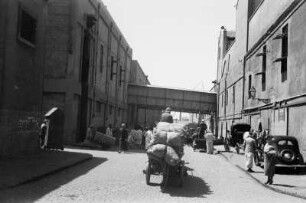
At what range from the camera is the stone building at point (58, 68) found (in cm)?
1412

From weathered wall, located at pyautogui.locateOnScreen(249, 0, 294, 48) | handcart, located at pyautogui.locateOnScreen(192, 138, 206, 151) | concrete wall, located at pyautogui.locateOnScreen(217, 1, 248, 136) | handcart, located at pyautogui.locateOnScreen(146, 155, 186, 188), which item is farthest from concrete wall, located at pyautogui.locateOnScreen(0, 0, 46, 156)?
concrete wall, located at pyautogui.locateOnScreen(217, 1, 248, 136)

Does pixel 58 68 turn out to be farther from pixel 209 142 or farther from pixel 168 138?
pixel 168 138

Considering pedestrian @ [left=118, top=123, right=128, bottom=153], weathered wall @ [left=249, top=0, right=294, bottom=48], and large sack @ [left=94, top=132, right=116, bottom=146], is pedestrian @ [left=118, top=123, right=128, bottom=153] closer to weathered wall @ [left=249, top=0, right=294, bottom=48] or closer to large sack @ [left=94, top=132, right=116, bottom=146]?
large sack @ [left=94, top=132, right=116, bottom=146]

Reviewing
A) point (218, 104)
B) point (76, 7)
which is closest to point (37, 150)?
point (76, 7)

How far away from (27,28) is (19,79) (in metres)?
2.11

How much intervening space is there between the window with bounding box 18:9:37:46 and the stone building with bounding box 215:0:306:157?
403 inches

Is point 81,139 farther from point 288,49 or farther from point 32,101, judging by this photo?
point 288,49

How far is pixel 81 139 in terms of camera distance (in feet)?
89.4

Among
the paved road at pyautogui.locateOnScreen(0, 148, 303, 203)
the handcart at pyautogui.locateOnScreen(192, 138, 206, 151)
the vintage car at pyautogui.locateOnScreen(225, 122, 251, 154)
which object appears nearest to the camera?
the paved road at pyautogui.locateOnScreen(0, 148, 303, 203)

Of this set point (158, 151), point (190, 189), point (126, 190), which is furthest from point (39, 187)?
point (190, 189)

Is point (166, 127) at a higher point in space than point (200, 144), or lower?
higher

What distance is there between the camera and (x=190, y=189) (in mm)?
9523

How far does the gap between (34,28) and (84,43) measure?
38.9ft

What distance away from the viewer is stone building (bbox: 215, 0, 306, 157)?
16.3 meters
